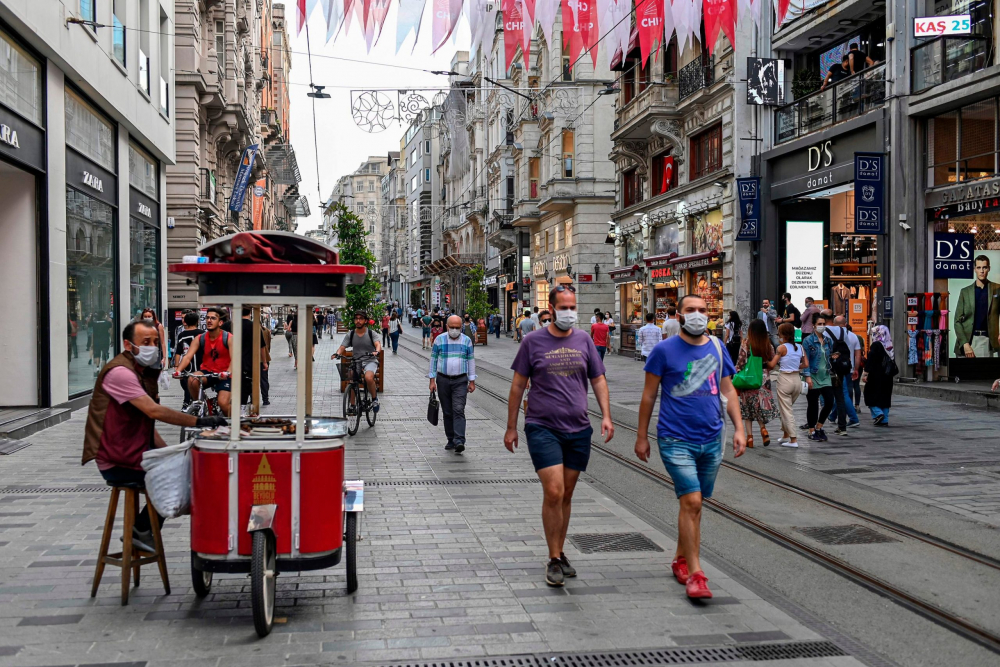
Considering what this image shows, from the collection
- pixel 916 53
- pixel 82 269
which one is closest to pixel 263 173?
pixel 82 269

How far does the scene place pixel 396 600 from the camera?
213 inches

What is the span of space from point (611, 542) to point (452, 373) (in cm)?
499

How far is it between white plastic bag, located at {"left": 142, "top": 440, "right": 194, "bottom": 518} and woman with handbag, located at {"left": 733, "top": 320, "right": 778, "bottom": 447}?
25.4 feet

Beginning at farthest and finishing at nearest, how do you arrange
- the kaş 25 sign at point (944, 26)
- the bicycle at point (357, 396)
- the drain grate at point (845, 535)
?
the kaş 25 sign at point (944, 26) < the bicycle at point (357, 396) < the drain grate at point (845, 535)

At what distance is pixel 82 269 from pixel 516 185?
34.6 meters

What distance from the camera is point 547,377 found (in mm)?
5945

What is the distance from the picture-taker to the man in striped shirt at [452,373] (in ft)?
37.4

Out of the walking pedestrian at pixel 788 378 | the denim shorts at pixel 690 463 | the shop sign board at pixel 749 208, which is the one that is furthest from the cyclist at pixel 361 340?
the shop sign board at pixel 749 208

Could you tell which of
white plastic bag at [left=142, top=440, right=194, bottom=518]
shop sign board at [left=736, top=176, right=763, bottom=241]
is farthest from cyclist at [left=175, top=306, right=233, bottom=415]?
shop sign board at [left=736, top=176, right=763, bottom=241]

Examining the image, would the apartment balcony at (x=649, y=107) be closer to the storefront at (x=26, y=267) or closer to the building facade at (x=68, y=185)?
the building facade at (x=68, y=185)

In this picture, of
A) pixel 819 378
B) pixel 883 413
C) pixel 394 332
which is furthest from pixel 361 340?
pixel 394 332

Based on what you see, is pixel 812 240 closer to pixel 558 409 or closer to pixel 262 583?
pixel 558 409

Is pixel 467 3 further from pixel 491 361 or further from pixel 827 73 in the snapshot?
pixel 491 361

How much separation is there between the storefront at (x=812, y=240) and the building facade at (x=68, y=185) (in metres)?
16.1
